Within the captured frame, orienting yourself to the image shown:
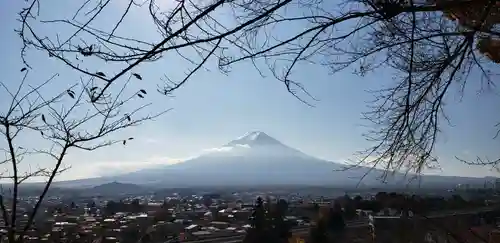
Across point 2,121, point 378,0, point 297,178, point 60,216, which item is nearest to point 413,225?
point 378,0

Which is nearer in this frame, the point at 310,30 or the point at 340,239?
the point at 310,30

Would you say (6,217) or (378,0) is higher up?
(378,0)

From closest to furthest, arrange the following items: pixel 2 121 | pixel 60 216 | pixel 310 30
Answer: pixel 310 30 → pixel 2 121 → pixel 60 216

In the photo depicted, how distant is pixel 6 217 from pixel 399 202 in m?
1.73

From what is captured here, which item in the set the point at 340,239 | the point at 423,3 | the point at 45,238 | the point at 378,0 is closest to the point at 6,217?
the point at 45,238

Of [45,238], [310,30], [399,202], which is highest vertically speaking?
[310,30]

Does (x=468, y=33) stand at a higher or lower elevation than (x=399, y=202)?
higher

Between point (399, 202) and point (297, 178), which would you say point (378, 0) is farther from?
point (297, 178)

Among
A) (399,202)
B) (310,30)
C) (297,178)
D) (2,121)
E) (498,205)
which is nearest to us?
(310,30)

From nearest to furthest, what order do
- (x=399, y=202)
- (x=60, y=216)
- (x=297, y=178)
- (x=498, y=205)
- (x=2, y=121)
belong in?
(x=2, y=121)
(x=399, y=202)
(x=498, y=205)
(x=60, y=216)
(x=297, y=178)

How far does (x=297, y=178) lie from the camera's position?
129000 mm

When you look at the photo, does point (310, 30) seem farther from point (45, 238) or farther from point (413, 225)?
point (45, 238)

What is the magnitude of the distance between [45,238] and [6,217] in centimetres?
38

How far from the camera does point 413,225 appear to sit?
2.27 meters
